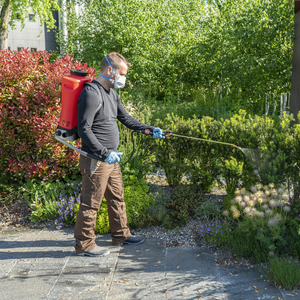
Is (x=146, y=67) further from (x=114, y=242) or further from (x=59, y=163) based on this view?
(x=114, y=242)

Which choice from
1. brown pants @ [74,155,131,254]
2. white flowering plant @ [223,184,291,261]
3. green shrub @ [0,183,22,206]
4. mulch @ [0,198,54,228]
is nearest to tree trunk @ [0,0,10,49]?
green shrub @ [0,183,22,206]

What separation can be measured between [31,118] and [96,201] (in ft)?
5.80

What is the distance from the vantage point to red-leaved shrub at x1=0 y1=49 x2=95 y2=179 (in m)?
4.50

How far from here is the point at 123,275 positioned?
3215mm

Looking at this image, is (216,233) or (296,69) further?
(296,69)

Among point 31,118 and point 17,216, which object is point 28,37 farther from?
point 17,216

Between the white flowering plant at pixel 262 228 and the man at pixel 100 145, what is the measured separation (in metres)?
1.24

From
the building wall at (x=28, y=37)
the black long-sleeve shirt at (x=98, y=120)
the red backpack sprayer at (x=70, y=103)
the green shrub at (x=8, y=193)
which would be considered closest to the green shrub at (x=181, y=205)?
the black long-sleeve shirt at (x=98, y=120)

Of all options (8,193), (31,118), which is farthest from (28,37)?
(31,118)

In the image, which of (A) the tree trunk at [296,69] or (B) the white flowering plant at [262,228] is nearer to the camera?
(B) the white flowering plant at [262,228]

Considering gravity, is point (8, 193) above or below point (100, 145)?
below

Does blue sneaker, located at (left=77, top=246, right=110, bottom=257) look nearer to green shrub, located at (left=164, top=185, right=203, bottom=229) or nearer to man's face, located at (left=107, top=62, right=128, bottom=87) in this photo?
green shrub, located at (left=164, top=185, right=203, bottom=229)

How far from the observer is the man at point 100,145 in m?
3.17

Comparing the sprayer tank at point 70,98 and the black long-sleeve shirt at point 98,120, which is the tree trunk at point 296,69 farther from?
the sprayer tank at point 70,98
